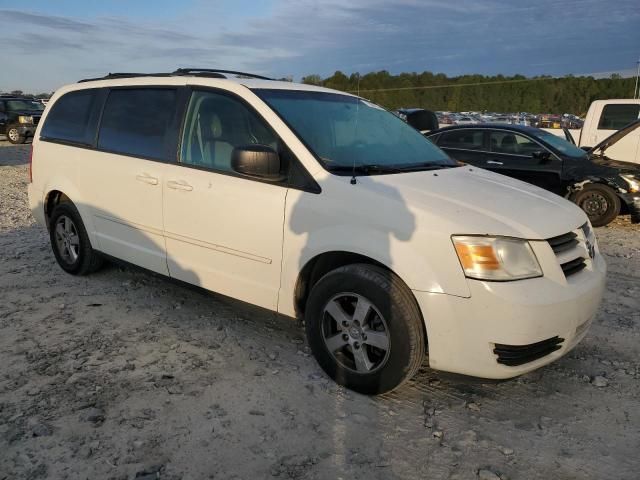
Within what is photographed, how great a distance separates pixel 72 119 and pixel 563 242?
4275mm

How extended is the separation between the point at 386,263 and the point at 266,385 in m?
1.10

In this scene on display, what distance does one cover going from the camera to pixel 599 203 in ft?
26.6

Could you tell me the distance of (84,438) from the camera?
273 centimetres

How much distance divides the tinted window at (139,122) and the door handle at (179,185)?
0.68 feet

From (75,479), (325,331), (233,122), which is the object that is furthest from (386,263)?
(75,479)

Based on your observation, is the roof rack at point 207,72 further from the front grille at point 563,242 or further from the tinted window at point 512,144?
the tinted window at point 512,144

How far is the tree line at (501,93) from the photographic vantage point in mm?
47688

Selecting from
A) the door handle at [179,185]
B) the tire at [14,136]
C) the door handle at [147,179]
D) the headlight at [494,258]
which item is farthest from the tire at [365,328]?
the tire at [14,136]

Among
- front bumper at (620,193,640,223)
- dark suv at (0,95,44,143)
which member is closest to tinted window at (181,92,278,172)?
front bumper at (620,193,640,223)

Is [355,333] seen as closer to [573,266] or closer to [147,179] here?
[573,266]

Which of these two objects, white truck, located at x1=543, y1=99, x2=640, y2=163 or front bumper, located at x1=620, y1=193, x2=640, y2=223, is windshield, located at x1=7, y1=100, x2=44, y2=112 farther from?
front bumper, located at x1=620, y1=193, x2=640, y2=223

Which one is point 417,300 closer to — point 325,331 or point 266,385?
point 325,331

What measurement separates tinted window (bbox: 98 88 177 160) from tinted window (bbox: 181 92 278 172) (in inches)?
6.8

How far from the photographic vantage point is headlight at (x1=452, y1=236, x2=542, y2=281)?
2.74 meters
